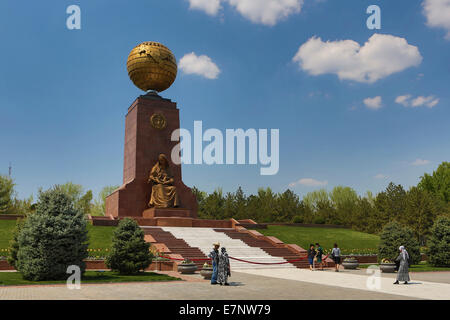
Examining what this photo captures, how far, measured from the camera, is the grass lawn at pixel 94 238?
1983cm

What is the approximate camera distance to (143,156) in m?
32.4

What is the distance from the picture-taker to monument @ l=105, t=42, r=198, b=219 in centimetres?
3080

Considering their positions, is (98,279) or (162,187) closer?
(98,279)

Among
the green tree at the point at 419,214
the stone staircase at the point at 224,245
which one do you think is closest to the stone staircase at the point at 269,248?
the stone staircase at the point at 224,245

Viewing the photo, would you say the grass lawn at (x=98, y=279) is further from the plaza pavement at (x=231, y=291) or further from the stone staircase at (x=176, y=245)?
the stone staircase at (x=176, y=245)

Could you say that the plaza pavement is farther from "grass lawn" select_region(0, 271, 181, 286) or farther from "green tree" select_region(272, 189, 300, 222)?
"green tree" select_region(272, 189, 300, 222)

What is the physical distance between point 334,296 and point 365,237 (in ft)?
76.8

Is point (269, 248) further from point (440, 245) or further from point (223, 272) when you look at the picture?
point (223, 272)

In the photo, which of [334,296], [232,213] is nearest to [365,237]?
[232,213]

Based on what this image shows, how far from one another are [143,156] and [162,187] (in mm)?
3250

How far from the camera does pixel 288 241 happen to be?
27.3m

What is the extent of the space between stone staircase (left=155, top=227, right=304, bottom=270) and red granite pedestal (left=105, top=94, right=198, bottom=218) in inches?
185

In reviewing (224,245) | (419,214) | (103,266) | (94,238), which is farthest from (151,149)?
(419,214)

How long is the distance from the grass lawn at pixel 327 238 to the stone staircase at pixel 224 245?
313 centimetres
